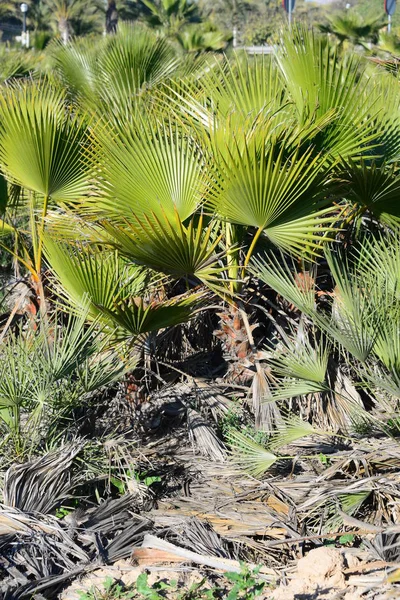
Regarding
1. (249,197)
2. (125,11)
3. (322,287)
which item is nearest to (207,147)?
(249,197)

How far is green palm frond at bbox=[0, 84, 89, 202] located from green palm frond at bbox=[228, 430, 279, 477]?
202cm

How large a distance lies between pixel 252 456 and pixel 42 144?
8.18ft

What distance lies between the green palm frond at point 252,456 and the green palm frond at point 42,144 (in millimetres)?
2016

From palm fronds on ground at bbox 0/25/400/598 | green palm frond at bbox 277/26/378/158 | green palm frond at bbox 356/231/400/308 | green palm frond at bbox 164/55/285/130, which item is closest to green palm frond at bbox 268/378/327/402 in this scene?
palm fronds on ground at bbox 0/25/400/598

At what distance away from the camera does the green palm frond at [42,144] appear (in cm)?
532

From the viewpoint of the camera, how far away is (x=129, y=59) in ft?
25.9

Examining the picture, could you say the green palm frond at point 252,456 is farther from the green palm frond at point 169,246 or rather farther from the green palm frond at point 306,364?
the green palm frond at point 169,246

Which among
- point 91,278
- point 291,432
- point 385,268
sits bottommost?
point 291,432

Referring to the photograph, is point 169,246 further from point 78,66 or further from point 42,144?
point 78,66

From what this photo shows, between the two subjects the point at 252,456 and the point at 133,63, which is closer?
the point at 252,456

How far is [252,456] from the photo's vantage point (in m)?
4.52

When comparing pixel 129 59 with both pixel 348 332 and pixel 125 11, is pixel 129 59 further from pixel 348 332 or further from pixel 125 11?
pixel 125 11

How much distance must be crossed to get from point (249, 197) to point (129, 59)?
3.97 m

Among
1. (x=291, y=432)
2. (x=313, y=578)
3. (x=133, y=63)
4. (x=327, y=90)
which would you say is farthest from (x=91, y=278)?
(x=133, y=63)
